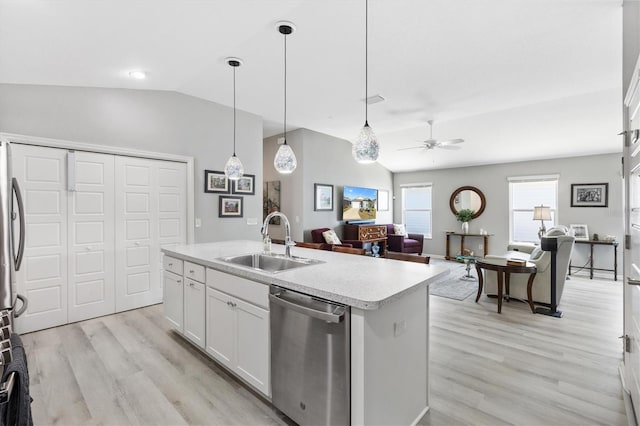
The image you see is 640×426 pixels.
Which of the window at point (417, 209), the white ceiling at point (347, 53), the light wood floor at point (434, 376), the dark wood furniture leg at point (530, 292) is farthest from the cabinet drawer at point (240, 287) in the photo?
the window at point (417, 209)

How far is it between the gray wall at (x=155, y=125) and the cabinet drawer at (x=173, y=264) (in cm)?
145

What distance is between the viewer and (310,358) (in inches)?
64.0

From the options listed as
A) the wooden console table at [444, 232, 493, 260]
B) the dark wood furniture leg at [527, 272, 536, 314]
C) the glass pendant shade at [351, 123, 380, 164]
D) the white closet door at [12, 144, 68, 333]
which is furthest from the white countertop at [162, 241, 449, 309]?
the wooden console table at [444, 232, 493, 260]

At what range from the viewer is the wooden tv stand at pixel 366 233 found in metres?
6.86

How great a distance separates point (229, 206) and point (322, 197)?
2.32 meters

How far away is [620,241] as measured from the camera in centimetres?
570

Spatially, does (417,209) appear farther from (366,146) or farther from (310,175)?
(366,146)

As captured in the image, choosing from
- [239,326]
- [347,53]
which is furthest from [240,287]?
[347,53]

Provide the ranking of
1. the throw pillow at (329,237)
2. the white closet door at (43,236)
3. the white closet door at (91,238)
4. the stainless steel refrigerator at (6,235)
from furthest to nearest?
1. the throw pillow at (329,237)
2. the white closet door at (91,238)
3. the white closet door at (43,236)
4. the stainless steel refrigerator at (6,235)

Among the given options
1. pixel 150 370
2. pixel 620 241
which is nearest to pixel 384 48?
pixel 150 370

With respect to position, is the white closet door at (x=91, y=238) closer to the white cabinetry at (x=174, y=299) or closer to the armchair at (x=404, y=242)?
the white cabinetry at (x=174, y=299)

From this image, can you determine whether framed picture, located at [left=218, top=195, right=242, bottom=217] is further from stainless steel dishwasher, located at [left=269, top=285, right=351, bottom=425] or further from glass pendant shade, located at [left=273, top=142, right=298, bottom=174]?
stainless steel dishwasher, located at [left=269, top=285, right=351, bottom=425]

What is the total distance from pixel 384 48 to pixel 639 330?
289 cm

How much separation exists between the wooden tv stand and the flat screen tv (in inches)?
12.9
